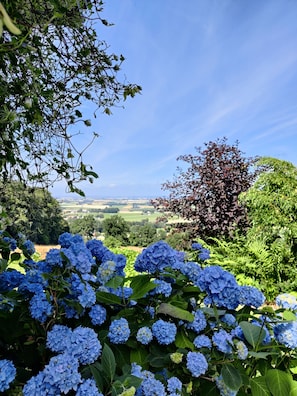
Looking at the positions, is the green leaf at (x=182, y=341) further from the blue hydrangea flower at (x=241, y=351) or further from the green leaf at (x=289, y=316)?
the green leaf at (x=289, y=316)

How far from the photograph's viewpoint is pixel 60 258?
891mm

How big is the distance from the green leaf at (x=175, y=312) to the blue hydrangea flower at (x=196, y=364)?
98 millimetres

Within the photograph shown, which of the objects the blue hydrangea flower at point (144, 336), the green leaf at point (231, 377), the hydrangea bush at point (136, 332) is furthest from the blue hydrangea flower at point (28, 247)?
the green leaf at point (231, 377)

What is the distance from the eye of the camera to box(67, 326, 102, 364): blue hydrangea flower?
75 cm

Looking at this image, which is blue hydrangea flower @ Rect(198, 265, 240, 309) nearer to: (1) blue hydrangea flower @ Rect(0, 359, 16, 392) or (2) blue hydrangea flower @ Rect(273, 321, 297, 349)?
(2) blue hydrangea flower @ Rect(273, 321, 297, 349)

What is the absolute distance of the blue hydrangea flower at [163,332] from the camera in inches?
35.3

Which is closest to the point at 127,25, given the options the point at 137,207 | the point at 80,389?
the point at 80,389

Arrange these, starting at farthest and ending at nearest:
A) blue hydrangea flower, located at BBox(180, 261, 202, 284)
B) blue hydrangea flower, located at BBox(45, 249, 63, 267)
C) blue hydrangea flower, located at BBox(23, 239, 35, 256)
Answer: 1. blue hydrangea flower, located at BBox(23, 239, 35, 256)
2. blue hydrangea flower, located at BBox(180, 261, 202, 284)
3. blue hydrangea flower, located at BBox(45, 249, 63, 267)

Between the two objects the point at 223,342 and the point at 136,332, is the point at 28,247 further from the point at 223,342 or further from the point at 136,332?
the point at 223,342

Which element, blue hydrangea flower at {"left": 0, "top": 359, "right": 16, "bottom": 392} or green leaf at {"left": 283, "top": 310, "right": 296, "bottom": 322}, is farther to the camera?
green leaf at {"left": 283, "top": 310, "right": 296, "bottom": 322}

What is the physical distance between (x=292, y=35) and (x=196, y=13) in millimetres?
3635

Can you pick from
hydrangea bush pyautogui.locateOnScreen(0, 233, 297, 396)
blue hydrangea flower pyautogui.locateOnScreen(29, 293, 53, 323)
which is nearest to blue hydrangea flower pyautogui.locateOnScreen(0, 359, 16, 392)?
hydrangea bush pyautogui.locateOnScreen(0, 233, 297, 396)

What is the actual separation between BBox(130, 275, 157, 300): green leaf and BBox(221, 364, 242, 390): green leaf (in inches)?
11.9

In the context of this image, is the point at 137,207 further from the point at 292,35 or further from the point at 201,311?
the point at 201,311
